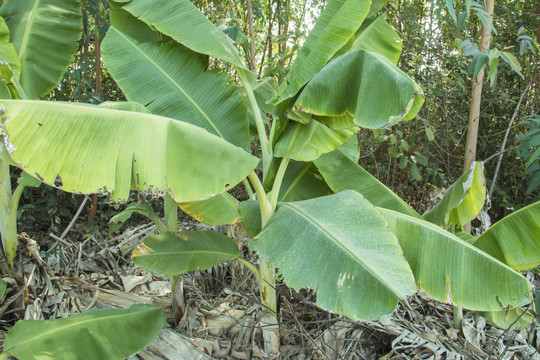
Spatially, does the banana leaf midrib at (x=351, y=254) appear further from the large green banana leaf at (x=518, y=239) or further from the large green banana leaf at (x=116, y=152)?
the large green banana leaf at (x=518, y=239)

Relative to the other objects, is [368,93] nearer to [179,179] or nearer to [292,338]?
[179,179]

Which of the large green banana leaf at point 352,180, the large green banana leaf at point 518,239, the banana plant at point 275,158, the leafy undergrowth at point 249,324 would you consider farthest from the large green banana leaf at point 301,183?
the large green banana leaf at point 518,239

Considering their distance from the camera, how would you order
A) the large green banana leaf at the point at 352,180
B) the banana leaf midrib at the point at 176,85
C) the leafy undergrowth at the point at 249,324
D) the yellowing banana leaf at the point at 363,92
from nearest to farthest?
the yellowing banana leaf at the point at 363,92
the leafy undergrowth at the point at 249,324
the banana leaf midrib at the point at 176,85
the large green banana leaf at the point at 352,180

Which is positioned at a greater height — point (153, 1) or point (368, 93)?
point (153, 1)

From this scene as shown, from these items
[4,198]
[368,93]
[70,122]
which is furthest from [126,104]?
[368,93]

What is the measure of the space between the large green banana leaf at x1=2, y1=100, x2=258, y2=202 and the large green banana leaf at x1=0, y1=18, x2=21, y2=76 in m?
1.00

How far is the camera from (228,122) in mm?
2660

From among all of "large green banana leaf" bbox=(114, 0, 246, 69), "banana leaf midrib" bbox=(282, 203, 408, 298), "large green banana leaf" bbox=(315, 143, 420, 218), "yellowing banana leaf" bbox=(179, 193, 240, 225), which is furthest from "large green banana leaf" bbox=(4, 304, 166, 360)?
"large green banana leaf" bbox=(114, 0, 246, 69)

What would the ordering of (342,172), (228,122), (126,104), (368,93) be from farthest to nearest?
(342,172)
(228,122)
(126,104)
(368,93)

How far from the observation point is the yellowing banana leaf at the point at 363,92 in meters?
1.87

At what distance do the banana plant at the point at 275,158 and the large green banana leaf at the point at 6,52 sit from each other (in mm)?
532

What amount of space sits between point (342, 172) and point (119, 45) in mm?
1827

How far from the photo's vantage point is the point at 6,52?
7.91 ft

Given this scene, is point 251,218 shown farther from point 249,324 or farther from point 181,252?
point 249,324
